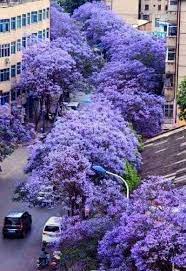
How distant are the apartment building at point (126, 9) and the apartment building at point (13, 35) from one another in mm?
31212

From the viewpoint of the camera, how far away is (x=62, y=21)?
213 ft

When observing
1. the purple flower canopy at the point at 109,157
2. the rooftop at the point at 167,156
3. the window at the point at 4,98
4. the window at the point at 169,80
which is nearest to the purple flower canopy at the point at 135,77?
the purple flower canopy at the point at 109,157

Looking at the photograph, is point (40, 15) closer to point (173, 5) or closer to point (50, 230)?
point (173, 5)

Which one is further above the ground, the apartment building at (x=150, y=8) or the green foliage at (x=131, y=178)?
the green foliage at (x=131, y=178)

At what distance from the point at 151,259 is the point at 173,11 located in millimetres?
29686

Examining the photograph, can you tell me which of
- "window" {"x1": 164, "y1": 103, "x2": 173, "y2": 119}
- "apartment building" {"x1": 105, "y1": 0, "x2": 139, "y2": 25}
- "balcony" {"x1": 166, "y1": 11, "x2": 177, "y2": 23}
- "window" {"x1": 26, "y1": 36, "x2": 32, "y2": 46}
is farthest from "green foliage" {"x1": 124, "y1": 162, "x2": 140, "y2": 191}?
"apartment building" {"x1": 105, "y1": 0, "x2": 139, "y2": 25}

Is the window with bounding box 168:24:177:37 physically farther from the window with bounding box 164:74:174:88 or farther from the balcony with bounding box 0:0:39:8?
the balcony with bounding box 0:0:39:8

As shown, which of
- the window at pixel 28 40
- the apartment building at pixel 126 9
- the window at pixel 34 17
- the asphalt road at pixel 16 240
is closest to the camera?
the asphalt road at pixel 16 240

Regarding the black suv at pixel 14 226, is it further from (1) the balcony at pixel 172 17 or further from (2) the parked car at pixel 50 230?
(1) the balcony at pixel 172 17

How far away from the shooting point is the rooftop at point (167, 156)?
94.5 ft

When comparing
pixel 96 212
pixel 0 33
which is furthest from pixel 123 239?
pixel 0 33

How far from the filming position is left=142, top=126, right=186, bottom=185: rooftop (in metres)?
28.8

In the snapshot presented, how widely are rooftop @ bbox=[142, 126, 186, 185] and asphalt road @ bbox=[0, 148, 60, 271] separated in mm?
4290

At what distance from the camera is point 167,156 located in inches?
1287
